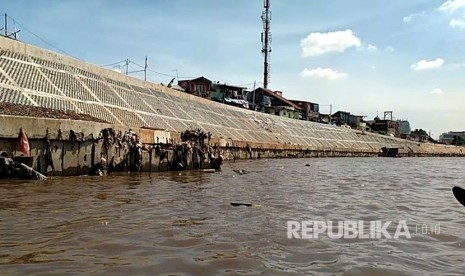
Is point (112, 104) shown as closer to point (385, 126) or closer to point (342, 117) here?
point (342, 117)

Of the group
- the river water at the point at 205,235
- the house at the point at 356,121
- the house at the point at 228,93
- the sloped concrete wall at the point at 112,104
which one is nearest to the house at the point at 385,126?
the house at the point at 356,121

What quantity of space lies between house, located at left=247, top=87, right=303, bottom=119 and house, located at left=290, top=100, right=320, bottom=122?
4974 millimetres

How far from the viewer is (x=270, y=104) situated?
77188 millimetres

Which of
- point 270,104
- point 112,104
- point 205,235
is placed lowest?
point 205,235

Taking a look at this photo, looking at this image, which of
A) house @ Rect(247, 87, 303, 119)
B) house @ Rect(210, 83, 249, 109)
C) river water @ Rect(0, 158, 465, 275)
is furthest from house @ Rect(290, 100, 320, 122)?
river water @ Rect(0, 158, 465, 275)

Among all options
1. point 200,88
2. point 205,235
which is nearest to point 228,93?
point 200,88

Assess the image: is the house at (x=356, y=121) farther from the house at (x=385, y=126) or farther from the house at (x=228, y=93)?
the house at (x=228, y=93)

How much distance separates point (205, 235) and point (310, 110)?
85.9 meters

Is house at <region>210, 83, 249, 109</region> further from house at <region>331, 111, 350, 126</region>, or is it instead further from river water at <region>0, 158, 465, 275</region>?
river water at <region>0, 158, 465, 275</region>

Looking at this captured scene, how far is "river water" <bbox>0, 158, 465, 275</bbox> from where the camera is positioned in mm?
5188

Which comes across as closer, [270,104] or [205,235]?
[205,235]

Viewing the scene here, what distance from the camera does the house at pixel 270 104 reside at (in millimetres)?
74625

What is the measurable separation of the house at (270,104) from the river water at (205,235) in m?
61.2

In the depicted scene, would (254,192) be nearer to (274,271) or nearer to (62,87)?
(274,271)
